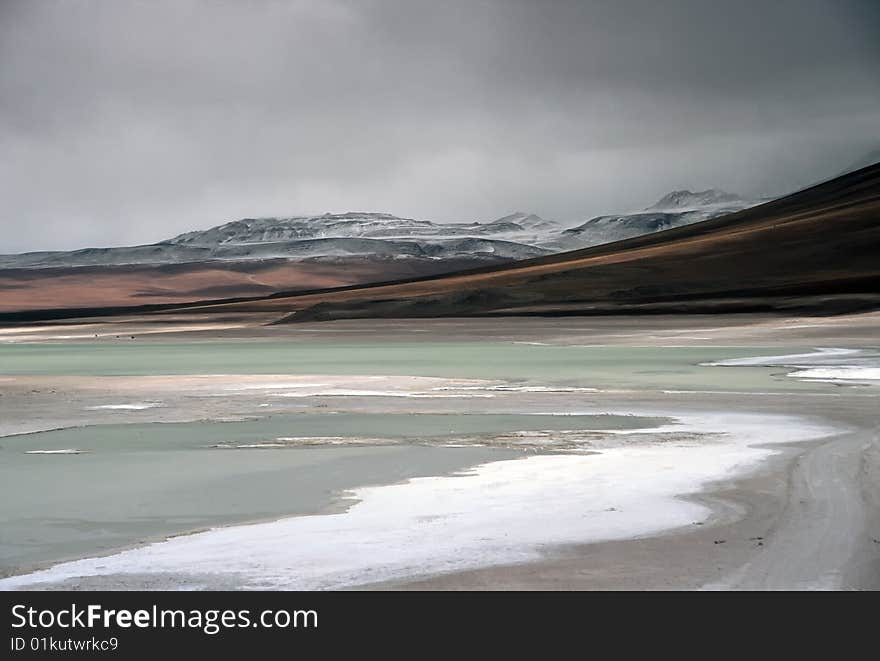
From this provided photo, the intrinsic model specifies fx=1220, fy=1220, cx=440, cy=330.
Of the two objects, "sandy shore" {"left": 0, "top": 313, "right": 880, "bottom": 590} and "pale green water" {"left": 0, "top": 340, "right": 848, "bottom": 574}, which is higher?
"pale green water" {"left": 0, "top": 340, "right": 848, "bottom": 574}

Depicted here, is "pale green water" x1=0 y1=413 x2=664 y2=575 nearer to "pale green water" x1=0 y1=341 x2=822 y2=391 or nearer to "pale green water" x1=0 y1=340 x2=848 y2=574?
"pale green water" x1=0 y1=340 x2=848 y2=574

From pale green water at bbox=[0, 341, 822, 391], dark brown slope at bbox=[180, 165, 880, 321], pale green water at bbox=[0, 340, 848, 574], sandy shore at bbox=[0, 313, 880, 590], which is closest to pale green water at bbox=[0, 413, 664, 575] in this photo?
pale green water at bbox=[0, 340, 848, 574]

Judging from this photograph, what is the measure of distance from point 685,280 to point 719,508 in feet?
285

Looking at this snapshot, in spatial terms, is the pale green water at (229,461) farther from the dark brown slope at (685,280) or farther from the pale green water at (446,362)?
the dark brown slope at (685,280)

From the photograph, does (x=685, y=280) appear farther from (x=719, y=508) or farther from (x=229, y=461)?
(x=719, y=508)

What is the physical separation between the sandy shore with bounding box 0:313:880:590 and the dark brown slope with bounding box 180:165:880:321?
44284 millimetres

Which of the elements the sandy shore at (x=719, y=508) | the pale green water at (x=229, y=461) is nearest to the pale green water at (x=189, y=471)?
the pale green water at (x=229, y=461)

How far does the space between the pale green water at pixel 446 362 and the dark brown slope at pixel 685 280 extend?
88.6ft

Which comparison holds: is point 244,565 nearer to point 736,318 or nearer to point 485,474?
point 485,474

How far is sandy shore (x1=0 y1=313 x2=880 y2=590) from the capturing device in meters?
9.44

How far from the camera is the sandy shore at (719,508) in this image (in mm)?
9438

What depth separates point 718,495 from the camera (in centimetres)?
1309

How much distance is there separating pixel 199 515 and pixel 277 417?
9.18 meters
